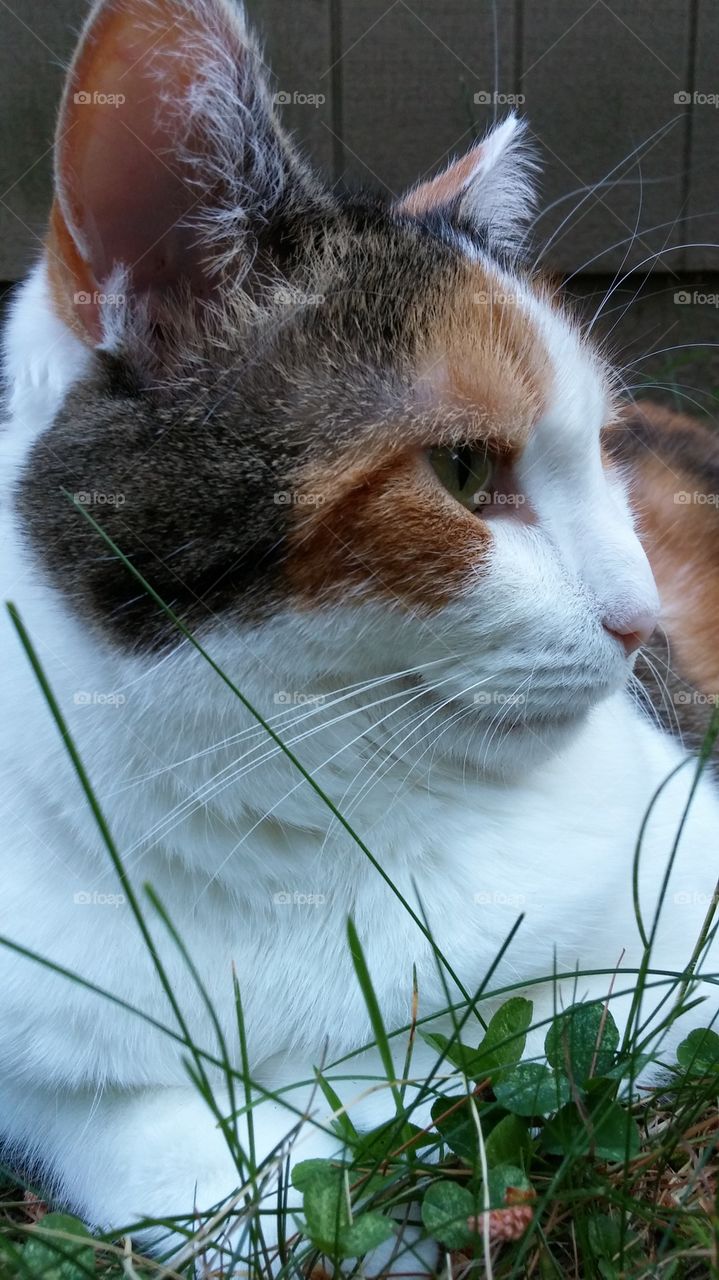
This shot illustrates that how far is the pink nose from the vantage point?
3.40 ft

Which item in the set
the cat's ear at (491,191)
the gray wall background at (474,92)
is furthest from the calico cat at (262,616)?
the gray wall background at (474,92)

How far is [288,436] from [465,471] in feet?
0.57

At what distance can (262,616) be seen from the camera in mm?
972

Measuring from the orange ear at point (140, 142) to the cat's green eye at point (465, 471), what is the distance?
307mm

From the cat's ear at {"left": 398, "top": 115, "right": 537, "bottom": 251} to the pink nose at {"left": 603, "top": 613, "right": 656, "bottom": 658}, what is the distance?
537mm

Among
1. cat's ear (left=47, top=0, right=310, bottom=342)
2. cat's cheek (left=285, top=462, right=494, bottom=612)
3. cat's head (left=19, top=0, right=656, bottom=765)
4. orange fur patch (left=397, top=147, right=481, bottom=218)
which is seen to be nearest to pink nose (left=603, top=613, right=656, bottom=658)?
cat's head (left=19, top=0, right=656, bottom=765)

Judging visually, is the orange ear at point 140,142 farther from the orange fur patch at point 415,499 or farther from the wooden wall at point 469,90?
the wooden wall at point 469,90

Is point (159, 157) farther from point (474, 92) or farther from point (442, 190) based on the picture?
point (474, 92)

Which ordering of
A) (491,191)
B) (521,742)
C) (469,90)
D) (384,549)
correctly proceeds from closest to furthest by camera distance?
(384,549) < (521,742) < (491,191) < (469,90)

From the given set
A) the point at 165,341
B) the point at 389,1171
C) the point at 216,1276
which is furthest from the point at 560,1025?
the point at 165,341

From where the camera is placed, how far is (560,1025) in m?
1.02

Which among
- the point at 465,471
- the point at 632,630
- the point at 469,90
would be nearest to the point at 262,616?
the point at 465,471

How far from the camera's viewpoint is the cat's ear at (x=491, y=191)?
1.36 metres

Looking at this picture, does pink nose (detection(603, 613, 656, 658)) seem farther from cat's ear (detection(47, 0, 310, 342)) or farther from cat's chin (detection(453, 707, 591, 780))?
cat's ear (detection(47, 0, 310, 342))
